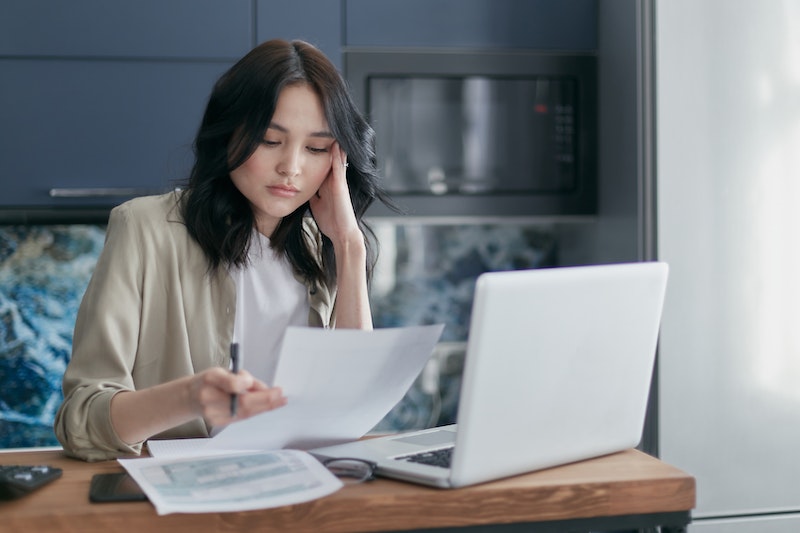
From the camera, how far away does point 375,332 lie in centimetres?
109

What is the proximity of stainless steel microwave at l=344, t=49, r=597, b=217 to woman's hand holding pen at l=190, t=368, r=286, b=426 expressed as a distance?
59.4 inches

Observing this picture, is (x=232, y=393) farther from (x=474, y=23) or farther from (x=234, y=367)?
(x=474, y=23)

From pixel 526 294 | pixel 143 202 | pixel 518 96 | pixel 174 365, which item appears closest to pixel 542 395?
pixel 526 294

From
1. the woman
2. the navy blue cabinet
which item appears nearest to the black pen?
the woman

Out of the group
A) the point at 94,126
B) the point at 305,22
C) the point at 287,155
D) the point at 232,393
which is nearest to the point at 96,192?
the point at 94,126

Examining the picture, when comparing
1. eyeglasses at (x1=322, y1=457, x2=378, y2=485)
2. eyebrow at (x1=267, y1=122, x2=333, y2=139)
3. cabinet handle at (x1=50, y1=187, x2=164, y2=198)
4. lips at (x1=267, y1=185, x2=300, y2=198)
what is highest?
eyebrow at (x1=267, y1=122, x2=333, y2=139)

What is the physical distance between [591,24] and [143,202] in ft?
4.78

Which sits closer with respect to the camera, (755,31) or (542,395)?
(542,395)

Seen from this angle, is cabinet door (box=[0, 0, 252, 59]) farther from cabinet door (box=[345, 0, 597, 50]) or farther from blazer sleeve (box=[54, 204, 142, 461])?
blazer sleeve (box=[54, 204, 142, 461])

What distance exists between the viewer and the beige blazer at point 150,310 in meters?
1.32

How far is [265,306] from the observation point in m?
1.59

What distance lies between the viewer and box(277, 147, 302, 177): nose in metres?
1.45

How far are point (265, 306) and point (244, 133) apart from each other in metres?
0.30

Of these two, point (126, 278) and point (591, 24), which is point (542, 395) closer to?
point (126, 278)
